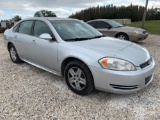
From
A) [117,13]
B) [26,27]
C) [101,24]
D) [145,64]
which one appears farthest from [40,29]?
[117,13]

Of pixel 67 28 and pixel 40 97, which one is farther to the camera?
pixel 67 28

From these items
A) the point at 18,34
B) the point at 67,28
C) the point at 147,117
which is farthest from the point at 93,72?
the point at 18,34

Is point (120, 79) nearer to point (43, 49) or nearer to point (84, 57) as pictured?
point (84, 57)

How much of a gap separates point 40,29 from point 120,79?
2416 mm

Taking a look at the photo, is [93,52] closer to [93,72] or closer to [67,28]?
[93,72]

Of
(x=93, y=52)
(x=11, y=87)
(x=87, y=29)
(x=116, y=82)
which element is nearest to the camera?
(x=116, y=82)

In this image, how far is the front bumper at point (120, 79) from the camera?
9.90ft

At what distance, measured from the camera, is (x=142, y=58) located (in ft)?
11.2

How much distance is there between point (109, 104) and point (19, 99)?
1694 mm

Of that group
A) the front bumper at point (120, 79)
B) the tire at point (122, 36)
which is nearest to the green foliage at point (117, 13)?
the tire at point (122, 36)

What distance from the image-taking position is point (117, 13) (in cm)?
4250

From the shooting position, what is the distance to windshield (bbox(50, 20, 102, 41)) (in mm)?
3934

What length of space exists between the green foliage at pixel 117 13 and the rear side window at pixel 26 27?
38820mm

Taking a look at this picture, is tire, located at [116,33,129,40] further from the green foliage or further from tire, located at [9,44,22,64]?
the green foliage
